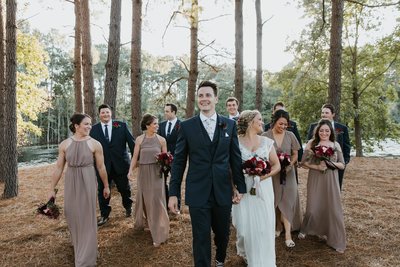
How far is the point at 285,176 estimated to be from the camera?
5293 mm

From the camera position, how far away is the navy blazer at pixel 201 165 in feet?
12.1

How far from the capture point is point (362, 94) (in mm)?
20375

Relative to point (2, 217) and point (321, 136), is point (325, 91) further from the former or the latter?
point (2, 217)

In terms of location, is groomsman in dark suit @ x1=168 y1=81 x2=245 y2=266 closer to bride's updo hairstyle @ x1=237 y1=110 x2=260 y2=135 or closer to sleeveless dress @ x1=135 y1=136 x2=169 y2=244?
bride's updo hairstyle @ x1=237 y1=110 x2=260 y2=135

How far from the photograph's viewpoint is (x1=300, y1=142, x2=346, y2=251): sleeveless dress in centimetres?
505

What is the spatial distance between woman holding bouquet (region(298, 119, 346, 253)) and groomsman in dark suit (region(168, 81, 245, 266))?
213 centimetres

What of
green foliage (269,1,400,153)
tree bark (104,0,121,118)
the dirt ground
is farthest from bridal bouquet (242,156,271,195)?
green foliage (269,1,400,153)

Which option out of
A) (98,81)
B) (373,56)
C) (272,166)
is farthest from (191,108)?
(98,81)

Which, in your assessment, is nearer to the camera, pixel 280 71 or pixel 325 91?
pixel 325 91

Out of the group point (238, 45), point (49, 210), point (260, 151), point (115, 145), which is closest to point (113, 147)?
point (115, 145)

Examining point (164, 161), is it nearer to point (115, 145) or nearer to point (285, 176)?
point (115, 145)

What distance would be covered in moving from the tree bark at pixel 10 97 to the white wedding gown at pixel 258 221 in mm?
7187

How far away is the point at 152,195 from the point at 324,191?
283 centimetres

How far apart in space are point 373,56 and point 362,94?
2393mm
